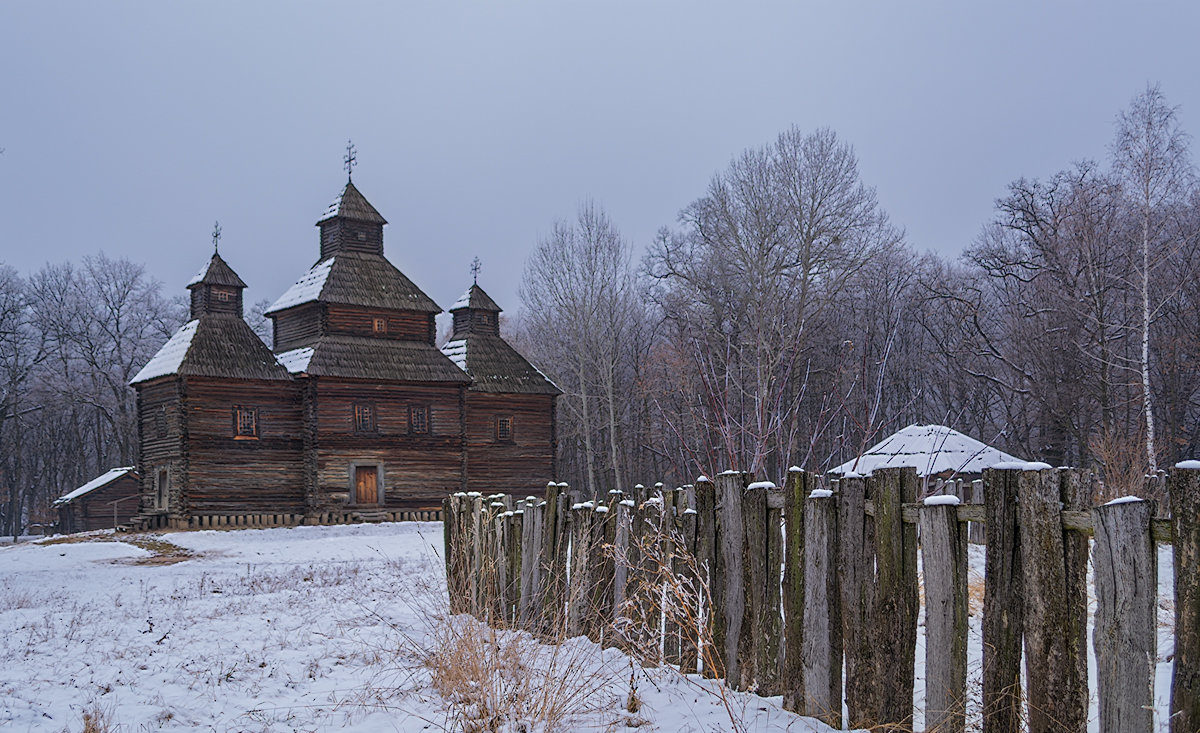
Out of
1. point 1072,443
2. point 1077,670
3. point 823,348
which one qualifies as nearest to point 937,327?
point 823,348

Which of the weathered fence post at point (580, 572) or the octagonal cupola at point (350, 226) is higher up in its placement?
the octagonal cupola at point (350, 226)

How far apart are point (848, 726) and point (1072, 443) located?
30.7 m

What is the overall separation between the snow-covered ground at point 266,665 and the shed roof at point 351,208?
19047mm

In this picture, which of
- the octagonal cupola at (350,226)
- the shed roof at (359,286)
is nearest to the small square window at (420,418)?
the shed roof at (359,286)

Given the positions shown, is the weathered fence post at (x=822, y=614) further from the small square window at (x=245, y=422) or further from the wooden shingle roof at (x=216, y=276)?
the wooden shingle roof at (x=216, y=276)

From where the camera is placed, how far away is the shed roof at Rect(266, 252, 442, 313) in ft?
97.5

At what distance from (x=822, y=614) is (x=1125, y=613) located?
1729mm

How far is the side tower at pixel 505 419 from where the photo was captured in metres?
32.1

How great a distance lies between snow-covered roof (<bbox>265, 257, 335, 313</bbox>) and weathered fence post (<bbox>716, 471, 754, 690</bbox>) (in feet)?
83.3

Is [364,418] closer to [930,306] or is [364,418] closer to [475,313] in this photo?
[475,313]

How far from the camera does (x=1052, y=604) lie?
385cm

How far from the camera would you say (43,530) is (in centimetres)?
4503

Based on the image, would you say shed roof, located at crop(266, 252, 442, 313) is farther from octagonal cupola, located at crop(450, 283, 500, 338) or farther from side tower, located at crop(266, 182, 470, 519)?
octagonal cupola, located at crop(450, 283, 500, 338)

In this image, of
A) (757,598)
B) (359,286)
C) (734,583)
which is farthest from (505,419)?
(757,598)
